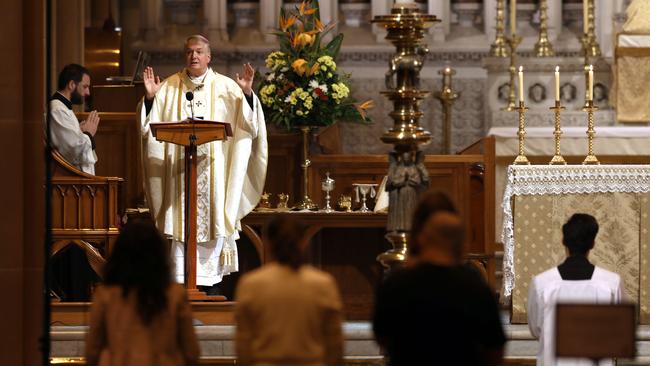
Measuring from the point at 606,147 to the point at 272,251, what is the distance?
7.46 meters

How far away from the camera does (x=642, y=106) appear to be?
1541cm

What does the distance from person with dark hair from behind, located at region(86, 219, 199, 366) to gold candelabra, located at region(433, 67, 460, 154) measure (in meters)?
8.92

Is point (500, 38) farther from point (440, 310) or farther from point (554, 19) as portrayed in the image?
point (440, 310)

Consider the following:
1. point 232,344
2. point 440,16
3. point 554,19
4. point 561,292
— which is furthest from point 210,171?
point 554,19

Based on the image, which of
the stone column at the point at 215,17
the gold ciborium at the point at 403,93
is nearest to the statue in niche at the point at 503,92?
the stone column at the point at 215,17

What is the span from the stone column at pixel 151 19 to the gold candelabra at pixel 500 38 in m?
3.67

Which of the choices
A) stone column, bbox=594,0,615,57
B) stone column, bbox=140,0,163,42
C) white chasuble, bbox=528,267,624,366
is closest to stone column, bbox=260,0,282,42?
stone column, bbox=140,0,163,42

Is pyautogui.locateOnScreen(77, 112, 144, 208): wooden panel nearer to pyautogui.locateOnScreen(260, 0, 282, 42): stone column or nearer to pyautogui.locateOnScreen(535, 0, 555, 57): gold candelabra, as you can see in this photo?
pyautogui.locateOnScreen(260, 0, 282, 42): stone column

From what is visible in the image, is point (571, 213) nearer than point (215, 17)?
Yes

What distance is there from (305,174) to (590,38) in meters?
4.30

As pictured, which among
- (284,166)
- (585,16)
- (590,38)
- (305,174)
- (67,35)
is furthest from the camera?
(67,35)

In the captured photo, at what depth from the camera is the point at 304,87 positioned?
13461mm

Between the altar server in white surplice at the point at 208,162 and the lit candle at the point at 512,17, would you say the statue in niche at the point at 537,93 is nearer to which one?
the lit candle at the point at 512,17

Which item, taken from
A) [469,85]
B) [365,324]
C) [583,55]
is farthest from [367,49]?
[365,324]
